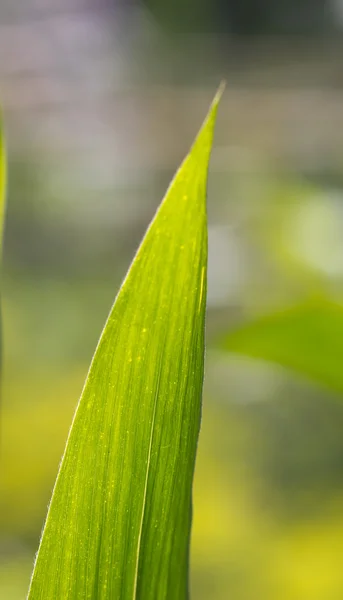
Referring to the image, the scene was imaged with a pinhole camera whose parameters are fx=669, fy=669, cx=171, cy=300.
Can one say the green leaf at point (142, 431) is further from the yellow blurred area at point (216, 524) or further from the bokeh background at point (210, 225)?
the yellow blurred area at point (216, 524)

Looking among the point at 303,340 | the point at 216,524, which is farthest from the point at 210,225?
the point at 303,340

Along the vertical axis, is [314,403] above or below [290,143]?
below

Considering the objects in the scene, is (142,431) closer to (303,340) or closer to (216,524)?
(303,340)

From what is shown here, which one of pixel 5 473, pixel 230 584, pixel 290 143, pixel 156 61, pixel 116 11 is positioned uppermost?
pixel 116 11

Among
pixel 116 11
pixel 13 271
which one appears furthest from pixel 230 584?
pixel 116 11

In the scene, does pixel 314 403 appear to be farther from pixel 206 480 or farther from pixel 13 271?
pixel 13 271

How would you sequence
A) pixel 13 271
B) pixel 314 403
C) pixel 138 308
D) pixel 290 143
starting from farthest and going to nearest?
1. pixel 290 143
2. pixel 13 271
3. pixel 314 403
4. pixel 138 308
